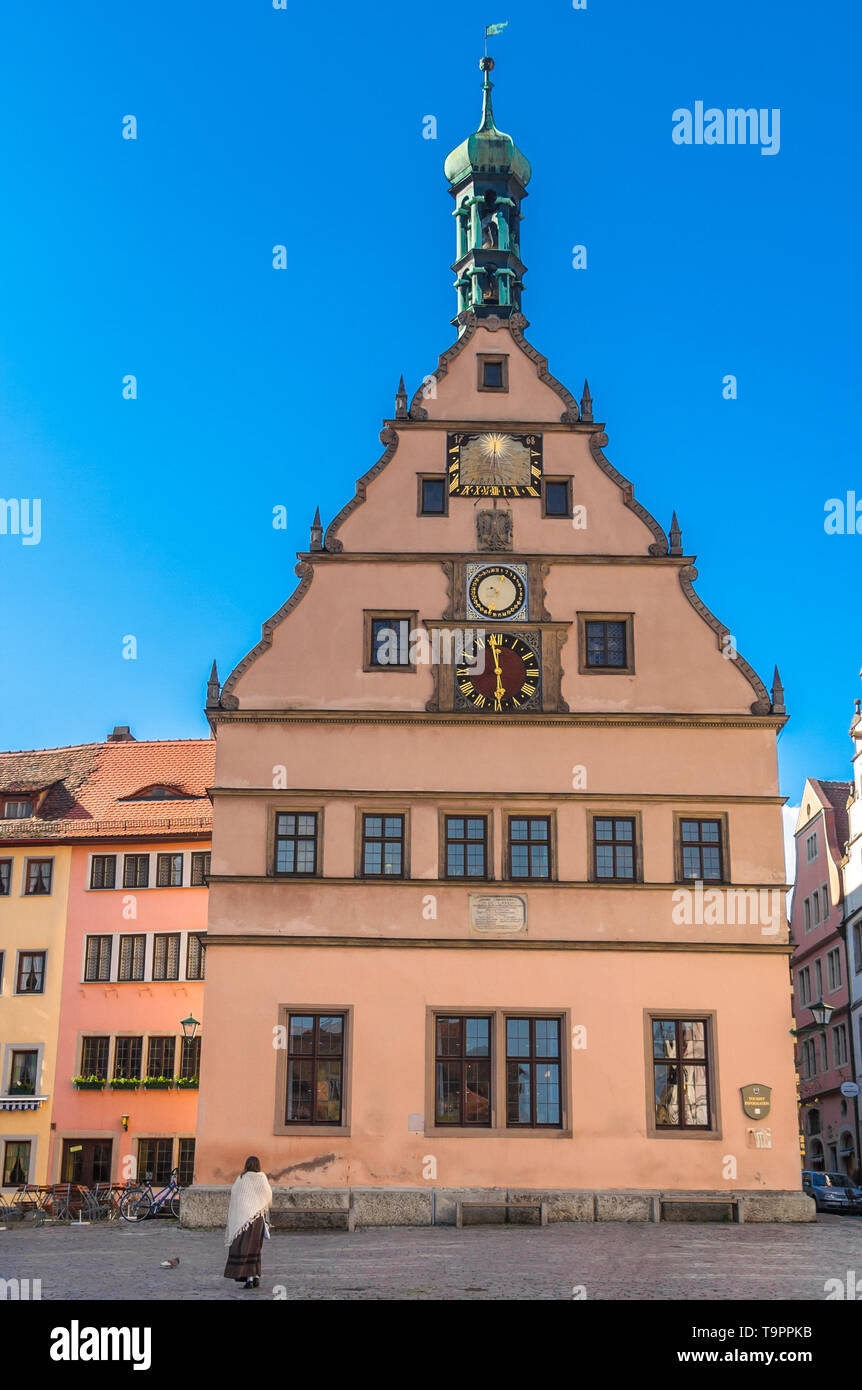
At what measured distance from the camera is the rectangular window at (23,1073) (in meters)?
37.6

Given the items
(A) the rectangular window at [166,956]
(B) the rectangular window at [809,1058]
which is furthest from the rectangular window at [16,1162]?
(B) the rectangular window at [809,1058]

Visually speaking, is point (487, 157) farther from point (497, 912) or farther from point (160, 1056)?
point (160, 1056)

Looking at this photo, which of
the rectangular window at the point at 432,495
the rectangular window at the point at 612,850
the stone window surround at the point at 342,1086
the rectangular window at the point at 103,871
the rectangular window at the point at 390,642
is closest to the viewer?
the stone window surround at the point at 342,1086

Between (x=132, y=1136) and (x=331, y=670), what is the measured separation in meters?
15.0

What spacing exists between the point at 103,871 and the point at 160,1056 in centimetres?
517

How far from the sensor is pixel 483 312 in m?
34.2

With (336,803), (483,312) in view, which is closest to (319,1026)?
(336,803)

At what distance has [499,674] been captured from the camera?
94.0ft

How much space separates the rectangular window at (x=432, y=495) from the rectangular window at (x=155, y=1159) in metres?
17.6

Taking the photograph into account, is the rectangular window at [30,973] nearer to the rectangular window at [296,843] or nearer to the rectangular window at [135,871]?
the rectangular window at [135,871]

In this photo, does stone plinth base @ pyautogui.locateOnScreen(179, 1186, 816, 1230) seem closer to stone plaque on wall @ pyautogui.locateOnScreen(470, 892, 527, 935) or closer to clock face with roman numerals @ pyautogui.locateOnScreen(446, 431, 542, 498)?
stone plaque on wall @ pyautogui.locateOnScreen(470, 892, 527, 935)

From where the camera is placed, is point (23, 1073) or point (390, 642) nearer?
point (390, 642)

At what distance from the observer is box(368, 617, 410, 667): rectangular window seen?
28.8 meters

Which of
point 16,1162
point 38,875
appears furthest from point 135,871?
point 16,1162
